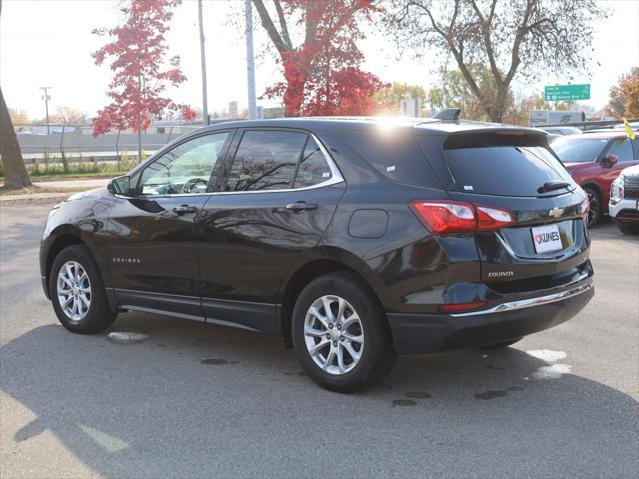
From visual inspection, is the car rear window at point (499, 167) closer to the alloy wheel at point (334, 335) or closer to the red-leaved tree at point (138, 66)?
the alloy wheel at point (334, 335)

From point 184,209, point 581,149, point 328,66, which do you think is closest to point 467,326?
point 184,209

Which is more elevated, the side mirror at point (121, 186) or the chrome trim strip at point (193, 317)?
the side mirror at point (121, 186)

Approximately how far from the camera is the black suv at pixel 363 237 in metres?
4.55

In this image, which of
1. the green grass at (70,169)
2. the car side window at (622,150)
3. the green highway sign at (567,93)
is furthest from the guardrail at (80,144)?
the green highway sign at (567,93)

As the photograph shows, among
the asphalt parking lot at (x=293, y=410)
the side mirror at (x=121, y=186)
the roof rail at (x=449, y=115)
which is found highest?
the roof rail at (x=449, y=115)

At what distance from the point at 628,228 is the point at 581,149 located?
2514 mm

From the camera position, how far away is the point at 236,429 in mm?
4383

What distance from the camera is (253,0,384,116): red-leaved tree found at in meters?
19.2

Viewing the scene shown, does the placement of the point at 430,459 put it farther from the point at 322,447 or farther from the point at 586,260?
the point at 586,260

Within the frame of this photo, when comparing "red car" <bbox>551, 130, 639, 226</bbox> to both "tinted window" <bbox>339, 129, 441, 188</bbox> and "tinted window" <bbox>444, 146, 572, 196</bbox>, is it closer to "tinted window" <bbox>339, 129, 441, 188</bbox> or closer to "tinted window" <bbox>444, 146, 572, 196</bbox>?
"tinted window" <bbox>444, 146, 572, 196</bbox>

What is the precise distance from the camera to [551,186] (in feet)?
16.5

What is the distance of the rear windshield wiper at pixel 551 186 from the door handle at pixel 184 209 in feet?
7.82

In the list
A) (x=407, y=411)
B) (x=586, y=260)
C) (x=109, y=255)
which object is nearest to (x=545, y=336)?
(x=586, y=260)

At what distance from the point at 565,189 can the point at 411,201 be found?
1.22 metres
